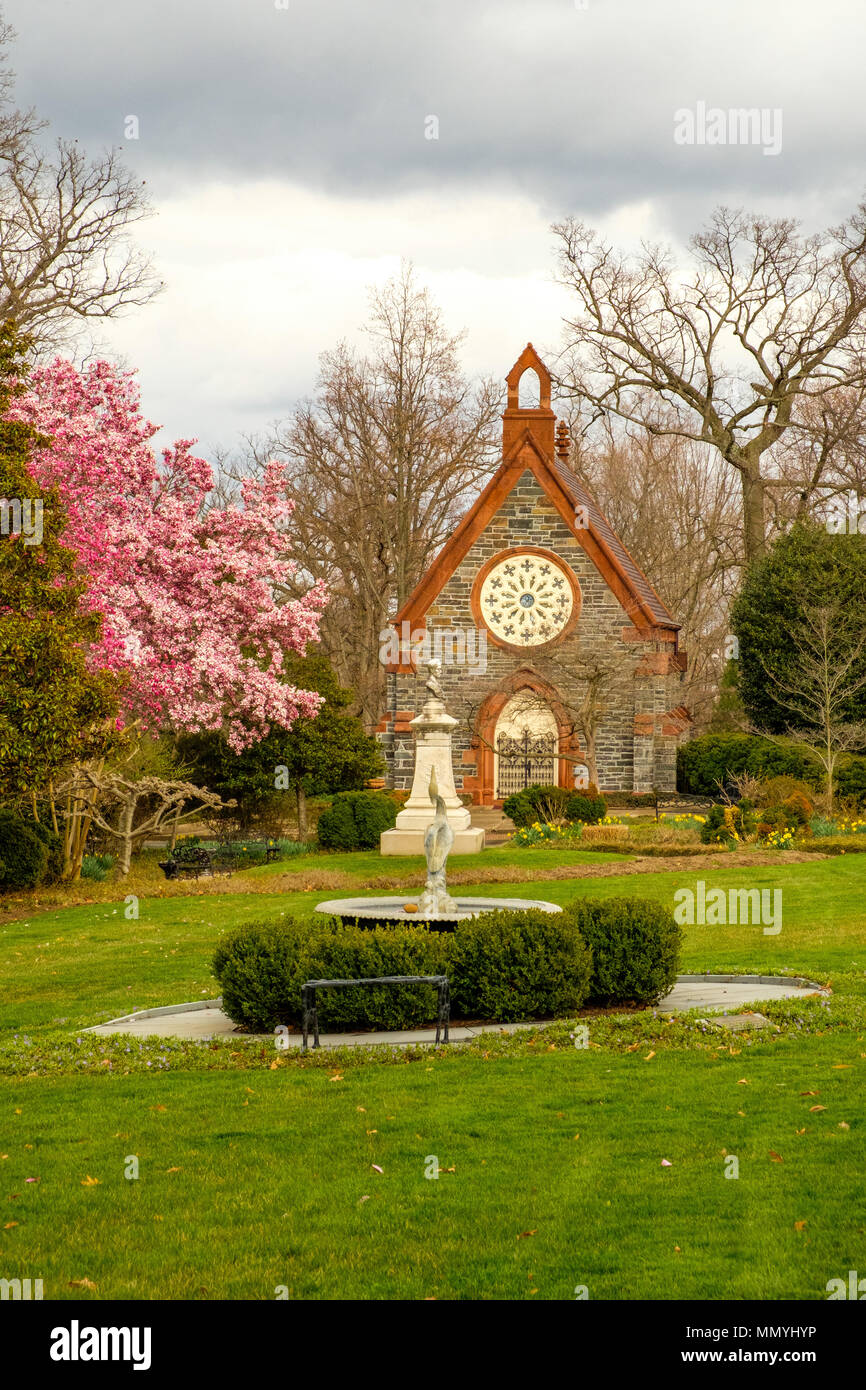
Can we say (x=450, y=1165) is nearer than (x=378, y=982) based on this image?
Yes

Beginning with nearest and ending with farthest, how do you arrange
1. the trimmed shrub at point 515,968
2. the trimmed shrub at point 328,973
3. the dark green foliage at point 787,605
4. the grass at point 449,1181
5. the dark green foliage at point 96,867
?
the grass at point 449,1181, the trimmed shrub at point 328,973, the trimmed shrub at point 515,968, the dark green foliage at point 96,867, the dark green foliage at point 787,605

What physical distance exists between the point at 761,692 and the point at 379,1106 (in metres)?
28.0

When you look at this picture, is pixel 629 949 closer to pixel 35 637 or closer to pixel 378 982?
pixel 378 982

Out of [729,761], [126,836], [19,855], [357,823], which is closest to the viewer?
[19,855]

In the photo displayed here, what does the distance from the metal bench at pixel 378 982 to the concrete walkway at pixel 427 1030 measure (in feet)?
0.58

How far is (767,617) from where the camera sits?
34.0 m

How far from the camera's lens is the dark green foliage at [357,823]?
88.5 feet

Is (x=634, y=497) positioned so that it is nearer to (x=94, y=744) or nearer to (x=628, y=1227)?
(x=94, y=744)

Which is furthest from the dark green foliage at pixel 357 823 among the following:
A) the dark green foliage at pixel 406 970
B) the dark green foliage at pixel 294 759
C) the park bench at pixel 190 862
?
the dark green foliage at pixel 406 970

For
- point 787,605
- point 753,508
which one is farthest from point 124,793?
point 753,508

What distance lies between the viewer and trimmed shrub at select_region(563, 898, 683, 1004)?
11.4 metres

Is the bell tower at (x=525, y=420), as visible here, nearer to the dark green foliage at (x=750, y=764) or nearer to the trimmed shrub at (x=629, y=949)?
the dark green foliage at (x=750, y=764)

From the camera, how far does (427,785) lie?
2462 centimetres

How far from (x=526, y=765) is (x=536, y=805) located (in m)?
5.64
